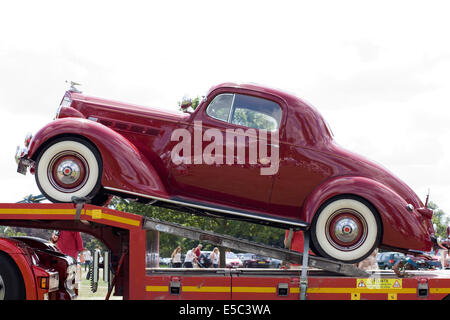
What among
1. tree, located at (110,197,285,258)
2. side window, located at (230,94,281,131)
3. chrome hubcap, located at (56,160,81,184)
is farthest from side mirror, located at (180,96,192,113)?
tree, located at (110,197,285,258)

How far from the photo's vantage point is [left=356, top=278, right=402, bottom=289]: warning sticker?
17.3 feet

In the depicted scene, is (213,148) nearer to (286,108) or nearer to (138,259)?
(286,108)

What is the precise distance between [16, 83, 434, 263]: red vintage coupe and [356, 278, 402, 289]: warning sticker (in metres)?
0.49

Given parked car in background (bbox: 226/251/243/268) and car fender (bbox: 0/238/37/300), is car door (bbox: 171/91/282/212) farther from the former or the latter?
parked car in background (bbox: 226/251/243/268)

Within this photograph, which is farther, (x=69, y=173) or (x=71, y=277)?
(x=71, y=277)

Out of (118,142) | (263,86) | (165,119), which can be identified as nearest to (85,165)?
(118,142)

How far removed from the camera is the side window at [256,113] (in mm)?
6055

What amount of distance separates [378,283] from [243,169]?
183 centimetres

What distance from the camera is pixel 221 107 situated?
6125 mm

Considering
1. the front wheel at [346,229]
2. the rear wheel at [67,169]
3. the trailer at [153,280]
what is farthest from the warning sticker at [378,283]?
the rear wheel at [67,169]

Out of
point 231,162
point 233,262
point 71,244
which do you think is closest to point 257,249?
point 231,162

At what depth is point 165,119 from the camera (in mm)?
6121

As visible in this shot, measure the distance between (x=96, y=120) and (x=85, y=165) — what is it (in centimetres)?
69

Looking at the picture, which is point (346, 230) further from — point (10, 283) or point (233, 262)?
point (233, 262)
